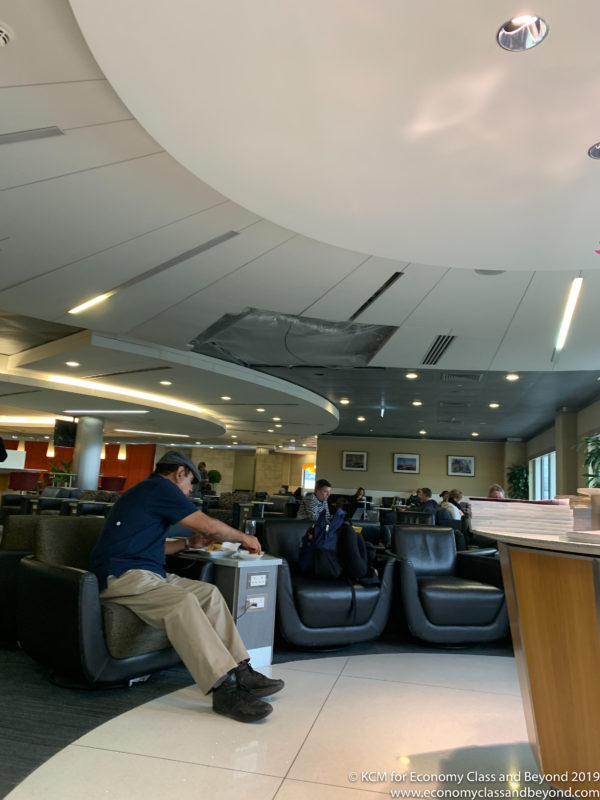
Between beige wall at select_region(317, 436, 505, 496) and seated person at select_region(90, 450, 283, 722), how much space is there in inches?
666

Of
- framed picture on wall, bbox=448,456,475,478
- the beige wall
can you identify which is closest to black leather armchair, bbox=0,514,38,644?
the beige wall

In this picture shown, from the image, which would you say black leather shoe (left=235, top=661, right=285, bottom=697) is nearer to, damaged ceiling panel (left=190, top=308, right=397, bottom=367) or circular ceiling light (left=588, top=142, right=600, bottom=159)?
circular ceiling light (left=588, top=142, right=600, bottom=159)

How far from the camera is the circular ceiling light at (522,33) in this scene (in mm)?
2359

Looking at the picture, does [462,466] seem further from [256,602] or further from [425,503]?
[256,602]

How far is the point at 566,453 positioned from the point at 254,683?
39.4 feet

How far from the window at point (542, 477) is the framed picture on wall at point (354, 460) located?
5.43 meters

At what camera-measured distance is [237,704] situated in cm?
275

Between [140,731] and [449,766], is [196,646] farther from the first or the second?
[449,766]

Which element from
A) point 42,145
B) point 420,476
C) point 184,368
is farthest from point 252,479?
point 42,145

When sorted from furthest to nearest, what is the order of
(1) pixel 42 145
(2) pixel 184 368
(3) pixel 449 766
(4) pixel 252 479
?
1. (4) pixel 252 479
2. (2) pixel 184 368
3. (1) pixel 42 145
4. (3) pixel 449 766

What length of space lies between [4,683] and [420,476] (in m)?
17.7

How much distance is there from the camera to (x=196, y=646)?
113 inches

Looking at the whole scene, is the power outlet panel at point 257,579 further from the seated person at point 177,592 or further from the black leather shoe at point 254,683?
the black leather shoe at point 254,683

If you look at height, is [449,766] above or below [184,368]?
below
